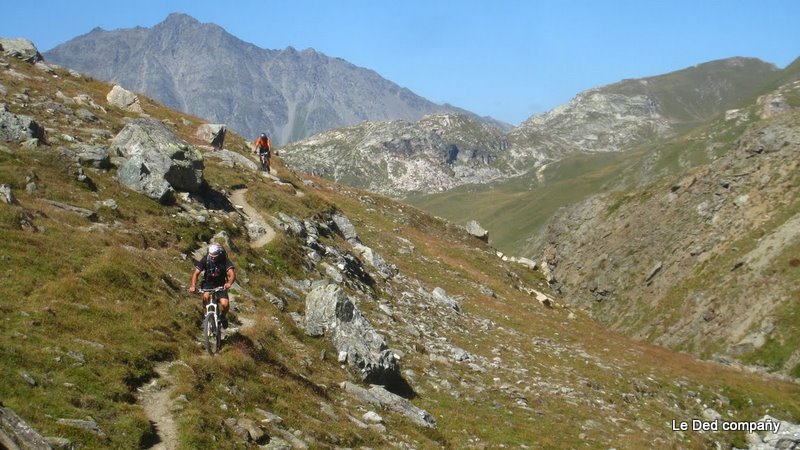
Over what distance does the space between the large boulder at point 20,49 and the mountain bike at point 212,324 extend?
166ft

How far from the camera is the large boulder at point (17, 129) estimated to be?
31.3 meters

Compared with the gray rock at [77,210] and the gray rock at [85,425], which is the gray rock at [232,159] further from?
the gray rock at [85,425]

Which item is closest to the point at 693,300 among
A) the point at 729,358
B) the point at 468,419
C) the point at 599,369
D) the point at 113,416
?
the point at 729,358

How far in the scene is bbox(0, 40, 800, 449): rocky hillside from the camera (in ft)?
49.1

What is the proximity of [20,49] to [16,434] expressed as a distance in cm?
5969

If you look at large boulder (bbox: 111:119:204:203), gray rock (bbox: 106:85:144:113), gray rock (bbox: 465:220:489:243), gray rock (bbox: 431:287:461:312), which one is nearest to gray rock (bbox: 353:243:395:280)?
gray rock (bbox: 431:287:461:312)

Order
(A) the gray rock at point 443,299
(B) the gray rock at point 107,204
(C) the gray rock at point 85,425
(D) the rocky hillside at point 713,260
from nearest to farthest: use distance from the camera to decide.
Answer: (C) the gray rock at point 85,425
(B) the gray rock at point 107,204
(A) the gray rock at point 443,299
(D) the rocky hillside at point 713,260

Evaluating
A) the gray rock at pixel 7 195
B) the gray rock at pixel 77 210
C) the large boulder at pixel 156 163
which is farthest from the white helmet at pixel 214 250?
the large boulder at pixel 156 163

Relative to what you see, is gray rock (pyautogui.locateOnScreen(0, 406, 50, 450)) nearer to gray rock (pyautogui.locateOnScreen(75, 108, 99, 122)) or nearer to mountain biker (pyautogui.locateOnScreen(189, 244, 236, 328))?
mountain biker (pyautogui.locateOnScreen(189, 244, 236, 328))

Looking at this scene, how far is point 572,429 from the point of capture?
87.4 feet

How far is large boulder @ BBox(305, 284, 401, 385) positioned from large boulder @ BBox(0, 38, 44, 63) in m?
47.4

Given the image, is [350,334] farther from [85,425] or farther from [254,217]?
[254,217]

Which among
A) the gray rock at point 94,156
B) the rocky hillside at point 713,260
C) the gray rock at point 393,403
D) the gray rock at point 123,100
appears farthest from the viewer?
the gray rock at point 123,100

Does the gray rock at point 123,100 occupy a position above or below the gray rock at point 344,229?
above
